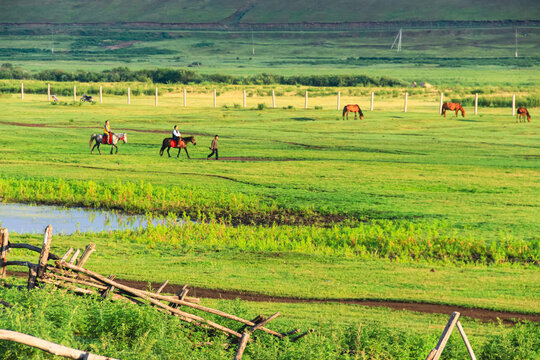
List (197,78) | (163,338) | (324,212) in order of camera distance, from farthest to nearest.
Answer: (197,78), (324,212), (163,338)

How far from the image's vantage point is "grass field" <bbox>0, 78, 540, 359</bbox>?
14938 millimetres

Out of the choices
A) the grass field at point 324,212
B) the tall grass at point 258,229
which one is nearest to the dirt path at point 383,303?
the grass field at point 324,212

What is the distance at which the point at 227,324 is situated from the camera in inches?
469

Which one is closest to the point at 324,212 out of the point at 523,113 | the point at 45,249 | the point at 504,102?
the point at 45,249

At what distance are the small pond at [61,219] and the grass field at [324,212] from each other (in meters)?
0.89

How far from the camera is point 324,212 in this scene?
83.7 feet

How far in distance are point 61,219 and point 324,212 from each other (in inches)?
298

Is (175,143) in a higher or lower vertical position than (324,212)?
higher

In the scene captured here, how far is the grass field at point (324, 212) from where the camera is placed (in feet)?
49.0

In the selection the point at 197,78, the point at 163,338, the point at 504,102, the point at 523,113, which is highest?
the point at 197,78

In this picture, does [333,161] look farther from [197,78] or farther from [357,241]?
[197,78]

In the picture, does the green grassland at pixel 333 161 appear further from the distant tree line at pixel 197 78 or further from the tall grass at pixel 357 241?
the distant tree line at pixel 197 78

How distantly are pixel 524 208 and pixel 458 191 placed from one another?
3481 millimetres

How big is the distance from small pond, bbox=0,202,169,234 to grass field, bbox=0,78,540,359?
89 centimetres
